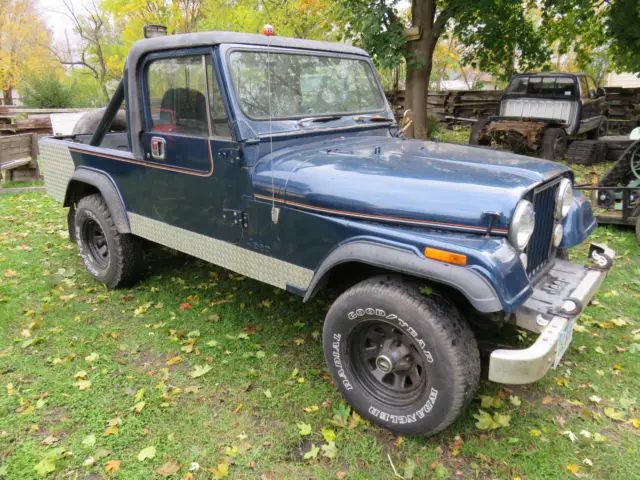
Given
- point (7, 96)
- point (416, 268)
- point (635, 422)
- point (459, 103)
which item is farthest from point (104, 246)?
point (7, 96)

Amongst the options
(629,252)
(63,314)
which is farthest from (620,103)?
(63,314)

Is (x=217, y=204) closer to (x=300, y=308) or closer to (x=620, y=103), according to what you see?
(x=300, y=308)

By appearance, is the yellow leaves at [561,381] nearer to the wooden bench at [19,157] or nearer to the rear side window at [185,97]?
the rear side window at [185,97]

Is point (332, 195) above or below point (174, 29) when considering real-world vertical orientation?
below

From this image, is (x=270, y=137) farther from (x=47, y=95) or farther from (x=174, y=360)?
(x=47, y=95)

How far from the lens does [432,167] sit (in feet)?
9.41

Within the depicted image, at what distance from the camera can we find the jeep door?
3.25 metres

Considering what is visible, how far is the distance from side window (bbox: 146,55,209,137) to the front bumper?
235 centimetres

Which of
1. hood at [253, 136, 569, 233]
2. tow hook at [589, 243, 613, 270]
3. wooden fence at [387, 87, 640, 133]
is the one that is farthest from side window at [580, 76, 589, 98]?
hood at [253, 136, 569, 233]

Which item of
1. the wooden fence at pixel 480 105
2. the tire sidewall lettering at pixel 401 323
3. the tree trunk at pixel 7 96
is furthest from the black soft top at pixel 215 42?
the tree trunk at pixel 7 96

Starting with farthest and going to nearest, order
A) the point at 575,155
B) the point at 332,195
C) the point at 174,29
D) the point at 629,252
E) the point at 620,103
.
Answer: the point at 174,29
the point at 620,103
the point at 575,155
the point at 629,252
the point at 332,195

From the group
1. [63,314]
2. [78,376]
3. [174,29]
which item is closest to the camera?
[78,376]

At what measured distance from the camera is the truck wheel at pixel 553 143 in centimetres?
1001

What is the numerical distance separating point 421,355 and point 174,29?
23169 mm
